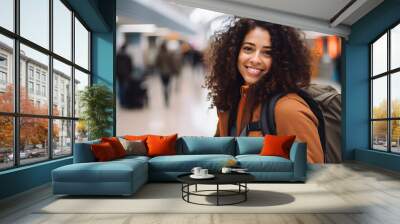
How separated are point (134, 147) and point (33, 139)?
1.64m

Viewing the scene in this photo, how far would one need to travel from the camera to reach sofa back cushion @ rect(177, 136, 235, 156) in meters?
6.82

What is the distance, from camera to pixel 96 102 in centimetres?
774

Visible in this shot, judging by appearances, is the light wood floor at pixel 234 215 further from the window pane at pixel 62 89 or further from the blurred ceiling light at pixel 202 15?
the blurred ceiling light at pixel 202 15

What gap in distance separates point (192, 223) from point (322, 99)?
637cm

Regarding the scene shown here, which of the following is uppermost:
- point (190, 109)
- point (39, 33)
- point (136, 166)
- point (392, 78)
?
point (39, 33)

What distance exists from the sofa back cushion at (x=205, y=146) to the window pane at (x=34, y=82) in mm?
2384

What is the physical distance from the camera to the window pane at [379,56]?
853 centimetres

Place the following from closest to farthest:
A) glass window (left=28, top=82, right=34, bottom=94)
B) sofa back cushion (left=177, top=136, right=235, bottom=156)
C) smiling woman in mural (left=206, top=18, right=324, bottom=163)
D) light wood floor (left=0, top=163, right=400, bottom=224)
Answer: light wood floor (left=0, top=163, right=400, bottom=224), glass window (left=28, top=82, right=34, bottom=94), sofa back cushion (left=177, top=136, right=235, bottom=156), smiling woman in mural (left=206, top=18, right=324, bottom=163)

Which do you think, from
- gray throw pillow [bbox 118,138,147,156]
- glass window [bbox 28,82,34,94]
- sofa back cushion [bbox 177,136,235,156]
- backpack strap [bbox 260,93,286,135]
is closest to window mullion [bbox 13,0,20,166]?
glass window [bbox 28,82,34,94]

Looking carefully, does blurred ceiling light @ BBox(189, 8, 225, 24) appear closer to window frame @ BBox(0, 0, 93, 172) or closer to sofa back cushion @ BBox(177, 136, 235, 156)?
window frame @ BBox(0, 0, 93, 172)

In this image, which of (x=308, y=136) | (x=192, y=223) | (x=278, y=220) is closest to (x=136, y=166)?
(x=192, y=223)

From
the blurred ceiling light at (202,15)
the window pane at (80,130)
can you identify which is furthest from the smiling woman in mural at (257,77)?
the window pane at (80,130)

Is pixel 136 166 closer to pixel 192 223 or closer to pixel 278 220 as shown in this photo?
pixel 192 223

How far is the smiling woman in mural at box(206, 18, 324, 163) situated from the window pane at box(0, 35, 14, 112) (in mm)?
4780
